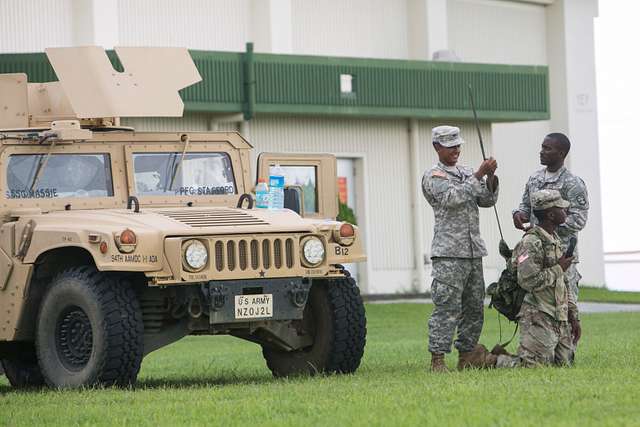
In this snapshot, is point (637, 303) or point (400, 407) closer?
point (400, 407)

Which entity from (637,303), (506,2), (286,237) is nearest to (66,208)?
(286,237)

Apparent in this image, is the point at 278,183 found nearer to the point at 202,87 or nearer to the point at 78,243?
the point at 78,243

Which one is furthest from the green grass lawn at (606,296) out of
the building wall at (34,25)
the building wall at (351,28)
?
the building wall at (34,25)

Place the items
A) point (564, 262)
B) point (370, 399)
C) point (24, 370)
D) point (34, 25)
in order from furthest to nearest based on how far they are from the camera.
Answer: point (34, 25) → point (24, 370) → point (564, 262) → point (370, 399)

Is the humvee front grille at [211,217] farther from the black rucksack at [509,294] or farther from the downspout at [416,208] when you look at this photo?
the downspout at [416,208]

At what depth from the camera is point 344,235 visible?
479 inches

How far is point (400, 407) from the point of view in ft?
29.9

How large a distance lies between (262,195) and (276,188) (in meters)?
0.14

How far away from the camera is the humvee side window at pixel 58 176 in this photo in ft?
41.2

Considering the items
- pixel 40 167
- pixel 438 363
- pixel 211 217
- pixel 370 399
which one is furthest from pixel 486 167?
pixel 40 167

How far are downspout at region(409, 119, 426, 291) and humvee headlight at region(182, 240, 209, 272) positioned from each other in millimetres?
23939

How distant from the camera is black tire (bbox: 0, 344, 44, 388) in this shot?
44.4 feet

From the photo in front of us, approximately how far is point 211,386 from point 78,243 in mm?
1497

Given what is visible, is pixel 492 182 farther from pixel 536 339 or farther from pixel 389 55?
pixel 389 55
